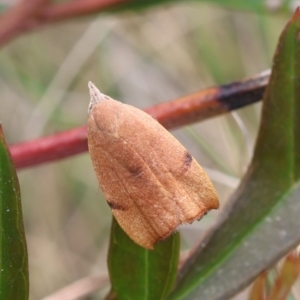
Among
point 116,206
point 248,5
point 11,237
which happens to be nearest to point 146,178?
point 116,206

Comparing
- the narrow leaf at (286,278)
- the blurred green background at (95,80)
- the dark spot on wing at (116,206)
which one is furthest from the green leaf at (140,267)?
the blurred green background at (95,80)

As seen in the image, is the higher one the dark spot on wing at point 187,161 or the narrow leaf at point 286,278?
the dark spot on wing at point 187,161

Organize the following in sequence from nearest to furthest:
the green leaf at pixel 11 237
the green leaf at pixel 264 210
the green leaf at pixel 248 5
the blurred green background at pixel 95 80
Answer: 1. the green leaf at pixel 11 237
2. the green leaf at pixel 264 210
3. the green leaf at pixel 248 5
4. the blurred green background at pixel 95 80

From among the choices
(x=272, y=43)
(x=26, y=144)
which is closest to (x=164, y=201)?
(x=26, y=144)

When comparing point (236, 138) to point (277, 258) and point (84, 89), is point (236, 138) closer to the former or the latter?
point (277, 258)

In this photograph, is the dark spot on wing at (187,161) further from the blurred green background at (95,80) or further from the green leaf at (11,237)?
the blurred green background at (95,80)

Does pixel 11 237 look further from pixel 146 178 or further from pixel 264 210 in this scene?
pixel 264 210
